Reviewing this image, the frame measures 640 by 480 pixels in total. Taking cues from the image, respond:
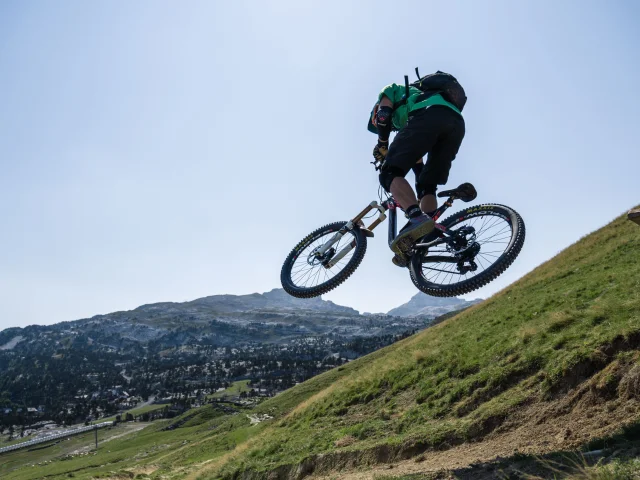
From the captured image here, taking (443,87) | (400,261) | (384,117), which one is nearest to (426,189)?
(400,261)

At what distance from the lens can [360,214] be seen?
10.9m

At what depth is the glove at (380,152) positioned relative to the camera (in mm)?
8828

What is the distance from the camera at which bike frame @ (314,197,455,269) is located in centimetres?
891

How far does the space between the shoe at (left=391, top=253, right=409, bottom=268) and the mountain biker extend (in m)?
0.29

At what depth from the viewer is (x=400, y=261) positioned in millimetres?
9383

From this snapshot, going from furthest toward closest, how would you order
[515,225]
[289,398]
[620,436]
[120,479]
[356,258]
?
[289,398], [120,479], [356,258], [515,225], [620,436]

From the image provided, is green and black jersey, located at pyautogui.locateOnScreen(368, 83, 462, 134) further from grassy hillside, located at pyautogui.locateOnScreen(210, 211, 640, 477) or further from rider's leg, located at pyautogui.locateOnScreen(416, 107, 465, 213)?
grassy hillside, located at pyautogui.locateOnScreen(210, 211, 640, 477)

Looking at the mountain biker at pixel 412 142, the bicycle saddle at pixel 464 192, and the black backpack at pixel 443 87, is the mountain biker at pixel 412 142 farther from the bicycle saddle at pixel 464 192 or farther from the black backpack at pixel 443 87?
the bicycle saddle at pixel 464 192

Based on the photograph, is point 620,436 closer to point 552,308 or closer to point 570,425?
point 570,425

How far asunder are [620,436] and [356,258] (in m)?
5.94

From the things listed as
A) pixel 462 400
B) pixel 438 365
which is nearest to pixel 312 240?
pixel 462 400

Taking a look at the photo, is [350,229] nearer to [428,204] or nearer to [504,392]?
[428,204]

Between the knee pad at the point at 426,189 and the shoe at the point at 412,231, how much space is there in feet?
3.54

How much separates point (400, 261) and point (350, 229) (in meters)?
1.97
